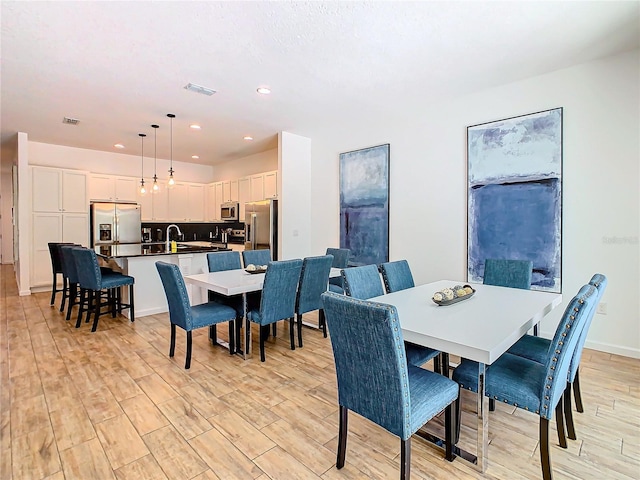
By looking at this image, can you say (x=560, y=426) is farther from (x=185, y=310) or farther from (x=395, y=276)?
(x=185, y=310)

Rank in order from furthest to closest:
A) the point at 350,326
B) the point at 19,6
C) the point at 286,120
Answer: the point at 286,120, the point at 19,6, the point at 350,326

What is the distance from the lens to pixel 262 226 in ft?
20.1

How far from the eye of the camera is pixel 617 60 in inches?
124

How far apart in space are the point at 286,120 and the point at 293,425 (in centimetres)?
411

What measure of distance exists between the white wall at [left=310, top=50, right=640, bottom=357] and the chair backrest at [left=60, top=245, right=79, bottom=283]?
4453 mm

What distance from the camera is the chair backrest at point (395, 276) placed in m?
2.85

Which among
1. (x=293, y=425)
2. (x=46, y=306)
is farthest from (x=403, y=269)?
(x=46, y=306)

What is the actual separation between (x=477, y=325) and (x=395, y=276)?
1.18 metres

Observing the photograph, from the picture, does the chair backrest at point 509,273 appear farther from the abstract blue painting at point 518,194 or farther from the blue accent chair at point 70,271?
the blue accent chair at point 70,271

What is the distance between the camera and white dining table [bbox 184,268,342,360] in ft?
9.61

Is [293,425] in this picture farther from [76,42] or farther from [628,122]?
[628,122]

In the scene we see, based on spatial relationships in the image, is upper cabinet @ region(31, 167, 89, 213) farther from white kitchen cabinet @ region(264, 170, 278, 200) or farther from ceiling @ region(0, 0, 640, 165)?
white kitchen cabinet @ region(264, 170, 278, 200)

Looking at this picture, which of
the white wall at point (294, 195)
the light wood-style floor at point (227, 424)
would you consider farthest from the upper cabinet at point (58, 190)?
the white wall at point (294, 195)

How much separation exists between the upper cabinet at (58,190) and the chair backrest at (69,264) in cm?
220
